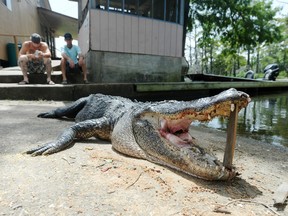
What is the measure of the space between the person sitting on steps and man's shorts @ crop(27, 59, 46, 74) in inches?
20.8

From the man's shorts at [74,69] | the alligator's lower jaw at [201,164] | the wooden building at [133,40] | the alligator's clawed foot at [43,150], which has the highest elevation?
the wooden building at [133,40]

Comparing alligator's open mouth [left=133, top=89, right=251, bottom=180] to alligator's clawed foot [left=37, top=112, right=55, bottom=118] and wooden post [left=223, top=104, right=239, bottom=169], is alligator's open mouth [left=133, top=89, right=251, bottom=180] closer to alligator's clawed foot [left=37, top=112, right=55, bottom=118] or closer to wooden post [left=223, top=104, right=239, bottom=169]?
wooden post [left=223, top=104, right=239, bottom=169]

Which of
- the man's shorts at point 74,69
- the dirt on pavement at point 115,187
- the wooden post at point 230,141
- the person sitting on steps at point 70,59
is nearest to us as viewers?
the dirt on pavement at point 115,187

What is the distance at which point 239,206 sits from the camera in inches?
68.2

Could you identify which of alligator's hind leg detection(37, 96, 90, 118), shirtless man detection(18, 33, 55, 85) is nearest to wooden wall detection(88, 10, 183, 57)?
shirtless man detection(18, 33, 55, 85)

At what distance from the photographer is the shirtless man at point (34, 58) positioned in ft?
21.0

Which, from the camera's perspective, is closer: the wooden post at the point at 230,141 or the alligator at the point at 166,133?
the alligator at the point at 166,133

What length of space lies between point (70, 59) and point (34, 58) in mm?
904

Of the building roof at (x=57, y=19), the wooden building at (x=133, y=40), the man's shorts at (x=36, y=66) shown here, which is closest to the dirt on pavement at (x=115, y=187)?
the man's shorts at (x=36, y=66)

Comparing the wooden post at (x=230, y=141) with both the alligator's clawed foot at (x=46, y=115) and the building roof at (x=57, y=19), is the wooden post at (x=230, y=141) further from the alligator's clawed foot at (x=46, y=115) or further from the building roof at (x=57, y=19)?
the building roof at (x=57, y=19)

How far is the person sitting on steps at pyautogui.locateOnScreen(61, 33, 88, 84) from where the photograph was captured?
22.9 ft

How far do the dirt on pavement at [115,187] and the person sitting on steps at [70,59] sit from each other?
4595mm

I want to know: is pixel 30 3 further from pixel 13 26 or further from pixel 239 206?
pixel 239 206

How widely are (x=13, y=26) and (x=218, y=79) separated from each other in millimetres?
11173
